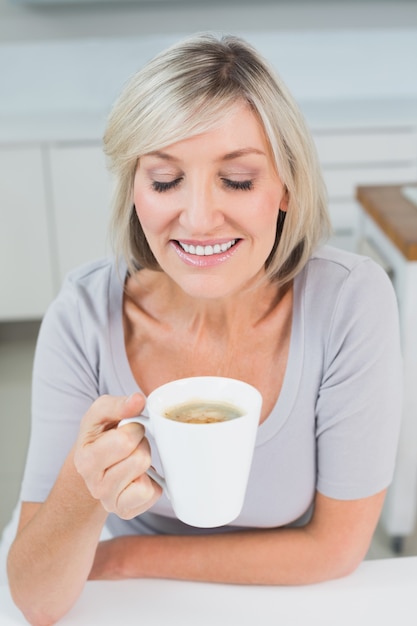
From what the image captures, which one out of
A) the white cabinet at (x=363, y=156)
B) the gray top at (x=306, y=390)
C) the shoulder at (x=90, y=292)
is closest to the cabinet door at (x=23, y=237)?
the white cabinet at (x=363, y=156)

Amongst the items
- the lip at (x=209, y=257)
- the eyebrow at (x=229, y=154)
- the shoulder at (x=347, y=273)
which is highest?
the eyebrow at (x=229, y=154)

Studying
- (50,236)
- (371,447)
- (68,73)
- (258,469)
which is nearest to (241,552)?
(258,469)

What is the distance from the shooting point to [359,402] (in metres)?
0.99

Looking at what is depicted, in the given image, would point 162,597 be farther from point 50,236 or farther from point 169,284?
point 50,236

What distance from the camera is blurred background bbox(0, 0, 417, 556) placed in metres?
3.03

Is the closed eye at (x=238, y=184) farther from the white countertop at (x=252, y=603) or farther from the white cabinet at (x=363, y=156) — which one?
the white cabinet at (x=363, y=156)

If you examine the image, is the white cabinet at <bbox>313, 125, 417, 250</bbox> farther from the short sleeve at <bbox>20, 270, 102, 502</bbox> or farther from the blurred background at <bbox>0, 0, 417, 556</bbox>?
the short sleeve at <bbox>20, 270, 102, 502</bbox>

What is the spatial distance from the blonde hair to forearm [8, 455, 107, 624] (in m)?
0.39

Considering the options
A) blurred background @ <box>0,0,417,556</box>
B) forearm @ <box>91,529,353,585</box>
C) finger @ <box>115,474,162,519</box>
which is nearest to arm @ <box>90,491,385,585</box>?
forearm @ <box>91,529,353,585</box>

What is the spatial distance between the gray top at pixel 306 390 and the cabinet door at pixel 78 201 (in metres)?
2.00

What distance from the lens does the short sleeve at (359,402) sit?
99cm

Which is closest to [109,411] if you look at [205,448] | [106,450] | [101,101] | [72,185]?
[106,450]

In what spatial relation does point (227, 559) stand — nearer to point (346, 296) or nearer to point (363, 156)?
point (346, 296)

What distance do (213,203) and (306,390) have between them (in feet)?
0.99
